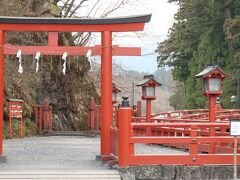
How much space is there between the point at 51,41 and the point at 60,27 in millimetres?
543

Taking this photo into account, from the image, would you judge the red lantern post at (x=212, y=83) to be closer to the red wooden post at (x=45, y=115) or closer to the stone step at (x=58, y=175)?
the stone step at (x=58, y=175)

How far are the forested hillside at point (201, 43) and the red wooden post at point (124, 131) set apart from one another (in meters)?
26.8

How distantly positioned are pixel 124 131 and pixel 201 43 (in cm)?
3286

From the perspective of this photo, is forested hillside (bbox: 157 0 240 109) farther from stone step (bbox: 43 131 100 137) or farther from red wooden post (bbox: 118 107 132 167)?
red wooden post (bbox: 118 107 132 167)

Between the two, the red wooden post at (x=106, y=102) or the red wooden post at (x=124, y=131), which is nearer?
the red wooden post at (x=124, y=131)

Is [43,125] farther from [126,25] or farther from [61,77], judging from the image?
[126,25]

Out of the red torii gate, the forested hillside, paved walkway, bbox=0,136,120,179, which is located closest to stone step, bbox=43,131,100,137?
paved walkway, bbox=0,136,120,179

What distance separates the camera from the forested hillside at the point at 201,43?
3938cm

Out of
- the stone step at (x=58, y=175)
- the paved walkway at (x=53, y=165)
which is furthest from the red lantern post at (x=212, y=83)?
the stone step at (x=58, y=175)

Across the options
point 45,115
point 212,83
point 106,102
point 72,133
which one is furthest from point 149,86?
point 45,115

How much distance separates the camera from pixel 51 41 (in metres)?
14.4

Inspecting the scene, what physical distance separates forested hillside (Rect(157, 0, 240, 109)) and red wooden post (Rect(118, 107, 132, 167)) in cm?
2675

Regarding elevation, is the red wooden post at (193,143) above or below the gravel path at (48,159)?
Result: above

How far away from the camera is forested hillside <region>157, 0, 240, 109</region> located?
39375 mm
